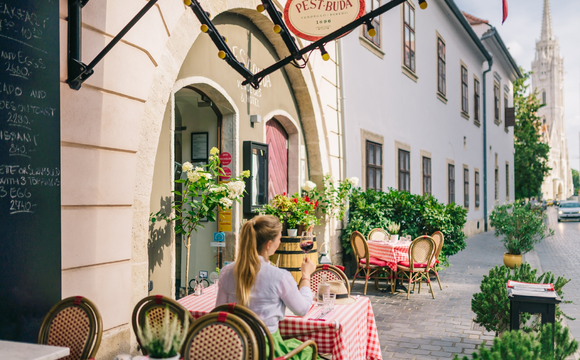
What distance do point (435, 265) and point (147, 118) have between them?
5894 mm

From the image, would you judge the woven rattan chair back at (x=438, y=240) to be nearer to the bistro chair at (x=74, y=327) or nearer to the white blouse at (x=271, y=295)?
the white blouse at (x=271, y=295)

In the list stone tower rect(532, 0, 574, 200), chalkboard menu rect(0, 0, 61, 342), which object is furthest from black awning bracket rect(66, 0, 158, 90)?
stone tower rect(532, 0, 574, 200)

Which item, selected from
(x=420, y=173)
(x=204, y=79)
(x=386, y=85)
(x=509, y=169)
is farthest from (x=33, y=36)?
(x=509, y=169)

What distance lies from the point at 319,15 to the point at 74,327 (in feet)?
13.5

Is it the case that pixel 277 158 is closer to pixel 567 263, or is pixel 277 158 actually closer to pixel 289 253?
pixel 289 253

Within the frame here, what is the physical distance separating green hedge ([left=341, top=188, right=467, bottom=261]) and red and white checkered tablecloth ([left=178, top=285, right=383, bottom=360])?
5.34 m

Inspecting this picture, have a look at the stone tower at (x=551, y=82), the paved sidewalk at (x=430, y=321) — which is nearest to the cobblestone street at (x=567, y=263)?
the paved sidewalk at (x=430, y=321)

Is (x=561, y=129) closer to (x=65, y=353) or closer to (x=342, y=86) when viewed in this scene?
(x=342, y=86)

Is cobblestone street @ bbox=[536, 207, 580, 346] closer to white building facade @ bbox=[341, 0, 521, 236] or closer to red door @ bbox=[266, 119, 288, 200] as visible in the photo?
white building facade @ bbox=[341, 0, 521, 236]

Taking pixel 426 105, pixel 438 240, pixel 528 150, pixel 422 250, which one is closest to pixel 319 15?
pixel 422 250

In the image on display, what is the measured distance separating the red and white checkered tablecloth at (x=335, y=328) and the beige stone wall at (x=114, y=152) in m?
0.75

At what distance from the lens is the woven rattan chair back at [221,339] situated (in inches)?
97.2

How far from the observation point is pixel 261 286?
311 centimetres

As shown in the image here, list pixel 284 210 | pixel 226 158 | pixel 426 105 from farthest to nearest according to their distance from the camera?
pixel 426 105, pixel 284 210, pixel 226 158
